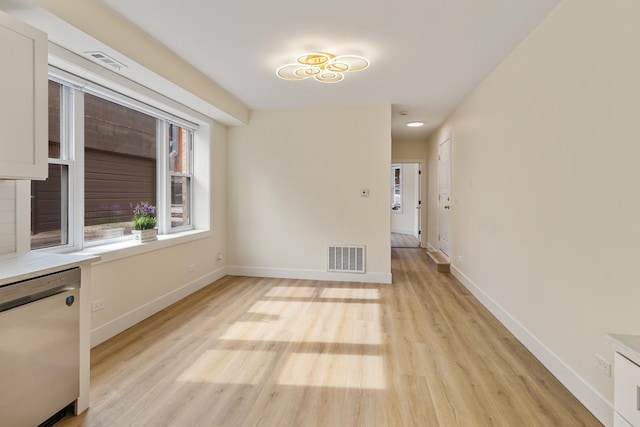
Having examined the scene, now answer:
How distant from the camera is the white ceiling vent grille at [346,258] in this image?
4676 millimetres

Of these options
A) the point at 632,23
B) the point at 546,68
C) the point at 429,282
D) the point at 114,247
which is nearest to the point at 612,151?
the point at 632,23

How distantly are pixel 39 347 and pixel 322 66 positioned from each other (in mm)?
2859

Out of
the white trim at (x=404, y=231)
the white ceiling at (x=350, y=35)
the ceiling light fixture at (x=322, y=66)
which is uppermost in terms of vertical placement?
the white ceiling at (x=350, y=35)

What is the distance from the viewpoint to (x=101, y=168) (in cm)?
301

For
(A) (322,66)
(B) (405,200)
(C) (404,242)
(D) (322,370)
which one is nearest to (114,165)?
(A) (322,66)

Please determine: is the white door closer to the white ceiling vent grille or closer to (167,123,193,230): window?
the white ceiling vent grille

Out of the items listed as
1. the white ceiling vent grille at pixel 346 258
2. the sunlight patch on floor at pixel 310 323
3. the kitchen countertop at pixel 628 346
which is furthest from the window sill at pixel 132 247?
the kitchen countertop at pixel 628 346

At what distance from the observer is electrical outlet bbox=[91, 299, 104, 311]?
2621 millimetres

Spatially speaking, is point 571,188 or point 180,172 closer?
point 571,188

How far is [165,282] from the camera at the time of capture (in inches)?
140

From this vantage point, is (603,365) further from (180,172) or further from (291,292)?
(180,172)

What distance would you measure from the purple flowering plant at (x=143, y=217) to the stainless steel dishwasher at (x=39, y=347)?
1.64 m

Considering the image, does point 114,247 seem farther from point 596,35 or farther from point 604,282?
point 596,35

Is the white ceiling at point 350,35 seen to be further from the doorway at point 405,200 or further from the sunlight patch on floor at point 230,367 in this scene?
the doorway at point 405,200
